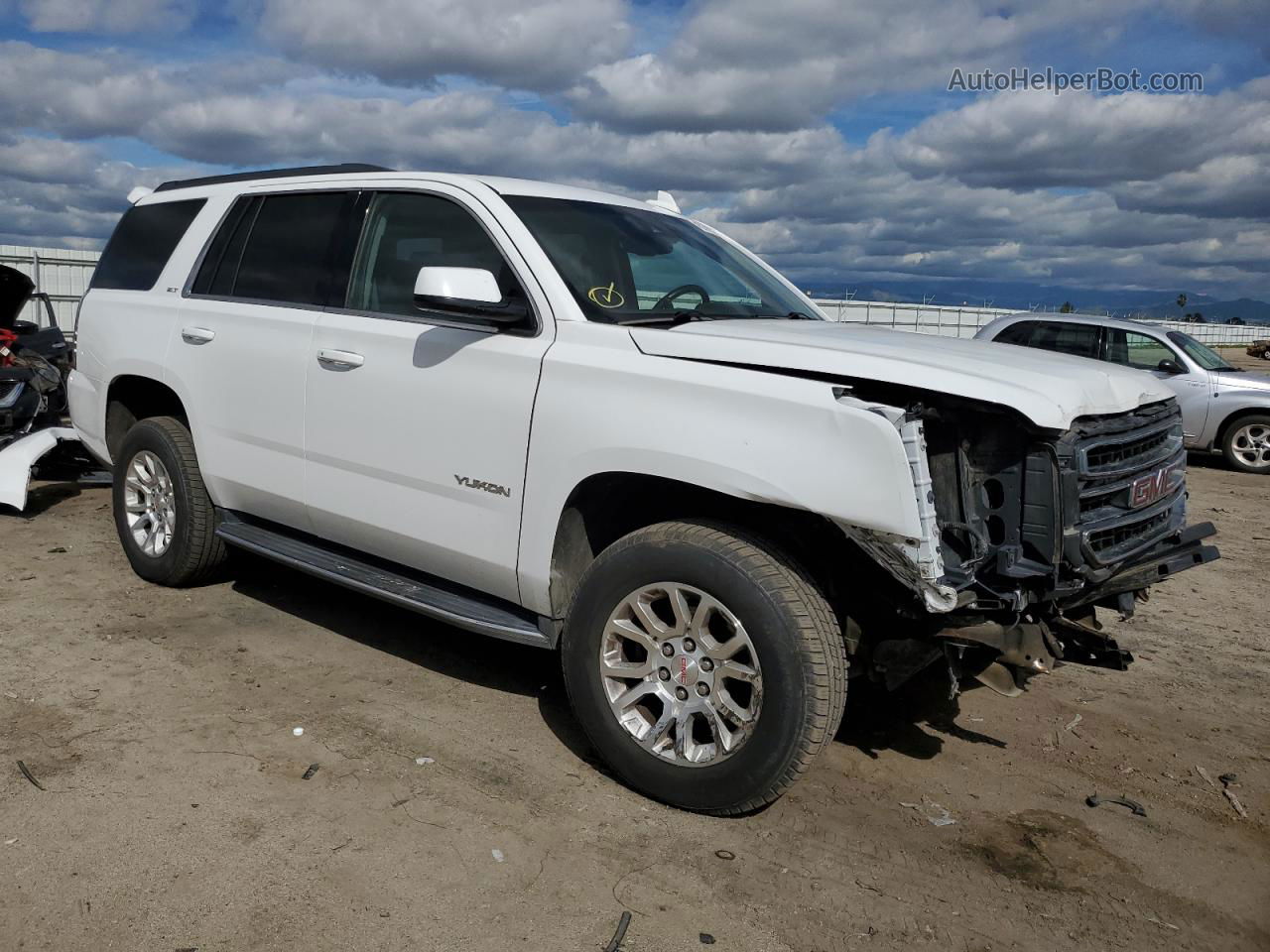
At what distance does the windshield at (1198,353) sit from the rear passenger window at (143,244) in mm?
10891

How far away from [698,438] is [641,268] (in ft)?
4.15

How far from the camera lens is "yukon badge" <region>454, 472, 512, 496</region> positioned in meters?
3.79

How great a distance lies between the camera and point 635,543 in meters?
3.46

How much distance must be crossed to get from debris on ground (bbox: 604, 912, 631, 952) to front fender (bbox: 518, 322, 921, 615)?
120 centimetres

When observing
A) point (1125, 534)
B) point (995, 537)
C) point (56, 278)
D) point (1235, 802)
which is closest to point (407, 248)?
point (995, 537)

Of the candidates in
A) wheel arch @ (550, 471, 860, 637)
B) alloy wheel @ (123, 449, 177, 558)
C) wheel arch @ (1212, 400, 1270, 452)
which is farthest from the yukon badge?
wheel arch @ (1212, 400, 1270, 452)

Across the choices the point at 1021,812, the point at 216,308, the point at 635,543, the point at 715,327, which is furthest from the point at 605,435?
the point at 216,308

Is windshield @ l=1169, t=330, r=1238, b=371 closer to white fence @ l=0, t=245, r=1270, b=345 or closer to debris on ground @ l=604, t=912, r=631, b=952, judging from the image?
white fence @ l=0, t=245, r=1270, b=345

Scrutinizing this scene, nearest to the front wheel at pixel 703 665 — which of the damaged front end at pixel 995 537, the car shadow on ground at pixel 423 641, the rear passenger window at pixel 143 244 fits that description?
the damaged front end at pixel 995 537

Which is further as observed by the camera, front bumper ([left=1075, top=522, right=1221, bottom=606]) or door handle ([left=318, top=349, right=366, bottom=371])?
door handle ([left=318, top=349, right=366, bottom=371])

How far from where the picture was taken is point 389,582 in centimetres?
427

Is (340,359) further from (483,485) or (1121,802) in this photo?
(1121,802)

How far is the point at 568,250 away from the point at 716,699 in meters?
1.79

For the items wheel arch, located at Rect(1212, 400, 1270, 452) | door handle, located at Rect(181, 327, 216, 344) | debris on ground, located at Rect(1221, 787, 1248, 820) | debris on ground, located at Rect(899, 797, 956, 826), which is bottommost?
debris on ground, located at Rect(1221, 787, 1248, 820)
